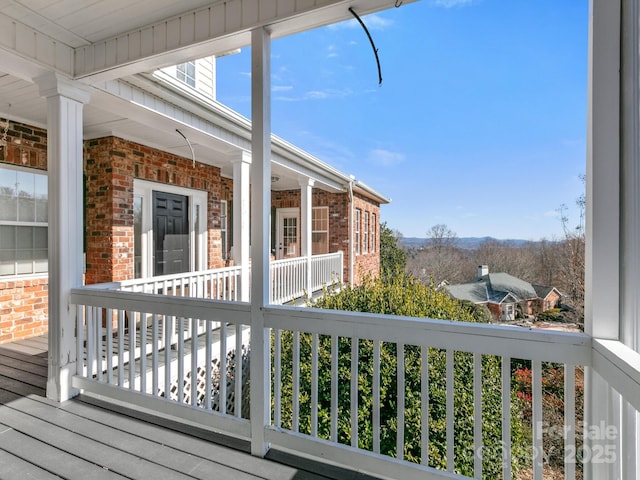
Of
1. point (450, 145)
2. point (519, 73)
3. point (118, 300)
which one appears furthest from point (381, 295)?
point (450, 145)

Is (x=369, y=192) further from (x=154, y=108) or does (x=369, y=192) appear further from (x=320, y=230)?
(x=154, y=108)

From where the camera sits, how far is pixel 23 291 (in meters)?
4.11

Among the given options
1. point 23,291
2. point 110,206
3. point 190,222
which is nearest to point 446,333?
point 110,206

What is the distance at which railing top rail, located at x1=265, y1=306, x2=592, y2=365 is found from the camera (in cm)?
151

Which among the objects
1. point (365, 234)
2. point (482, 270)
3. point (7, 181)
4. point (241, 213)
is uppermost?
point (7, 181)

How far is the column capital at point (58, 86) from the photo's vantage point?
2609 millimetres

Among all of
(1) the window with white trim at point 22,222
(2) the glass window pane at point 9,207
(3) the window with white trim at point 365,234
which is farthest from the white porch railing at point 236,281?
(3) the window with white trim at point 365,234

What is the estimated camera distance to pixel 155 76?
3.15 m

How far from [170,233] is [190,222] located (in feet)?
1.60

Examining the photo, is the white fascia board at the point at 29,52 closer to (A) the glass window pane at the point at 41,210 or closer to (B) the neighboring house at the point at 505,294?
(A) the glass window pane at the point at 41,210

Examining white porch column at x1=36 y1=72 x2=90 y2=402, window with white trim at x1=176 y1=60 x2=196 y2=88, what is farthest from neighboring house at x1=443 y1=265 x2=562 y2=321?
window with white trim at x1=176 y1=60 x2=196 y2=88

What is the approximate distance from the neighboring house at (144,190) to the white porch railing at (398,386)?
171 cm

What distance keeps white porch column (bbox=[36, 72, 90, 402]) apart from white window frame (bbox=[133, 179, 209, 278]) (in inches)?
95.7

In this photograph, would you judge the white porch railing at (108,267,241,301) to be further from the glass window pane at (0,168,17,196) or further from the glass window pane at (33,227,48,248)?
the glass window pane at (0,168,17,196)
